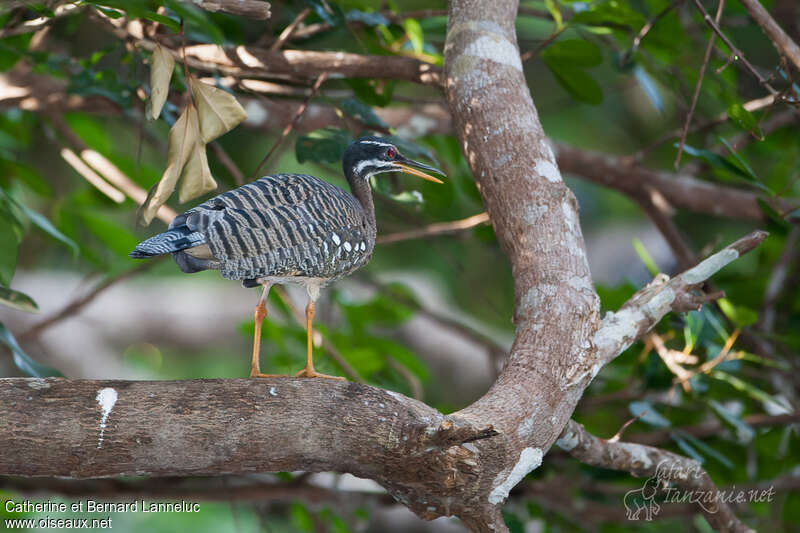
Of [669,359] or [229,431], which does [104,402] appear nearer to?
[229,431]

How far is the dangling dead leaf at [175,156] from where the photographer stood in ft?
7.47

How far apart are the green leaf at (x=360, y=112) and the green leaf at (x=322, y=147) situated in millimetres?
147

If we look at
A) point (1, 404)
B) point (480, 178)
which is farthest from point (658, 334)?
point (1, 404)

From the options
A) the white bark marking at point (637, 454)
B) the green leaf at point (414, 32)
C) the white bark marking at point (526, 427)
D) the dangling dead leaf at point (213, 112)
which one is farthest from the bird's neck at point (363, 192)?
the white bark marking at point (637, 454)

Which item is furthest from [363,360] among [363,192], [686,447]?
[686,447]

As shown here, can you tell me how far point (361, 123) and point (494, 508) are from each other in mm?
1772

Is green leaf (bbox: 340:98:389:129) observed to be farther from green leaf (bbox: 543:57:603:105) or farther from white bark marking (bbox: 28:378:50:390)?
white bark marking (bbox: 28:378:50:390)

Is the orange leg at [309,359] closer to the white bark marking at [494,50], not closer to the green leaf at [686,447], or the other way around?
the white bark marking at [494,50]

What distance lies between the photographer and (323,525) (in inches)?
174

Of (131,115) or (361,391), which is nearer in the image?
(361,391)

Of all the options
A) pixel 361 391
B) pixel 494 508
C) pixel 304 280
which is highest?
pixel 304 280

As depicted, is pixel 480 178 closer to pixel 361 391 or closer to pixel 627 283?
pixel 361 391

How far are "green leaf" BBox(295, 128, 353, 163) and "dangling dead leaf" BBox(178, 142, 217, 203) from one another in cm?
75

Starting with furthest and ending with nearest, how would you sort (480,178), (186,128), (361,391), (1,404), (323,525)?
1. (323,525)
2. (480,178)
3. (186,128)
4. (361,391)
5. (1,404)
